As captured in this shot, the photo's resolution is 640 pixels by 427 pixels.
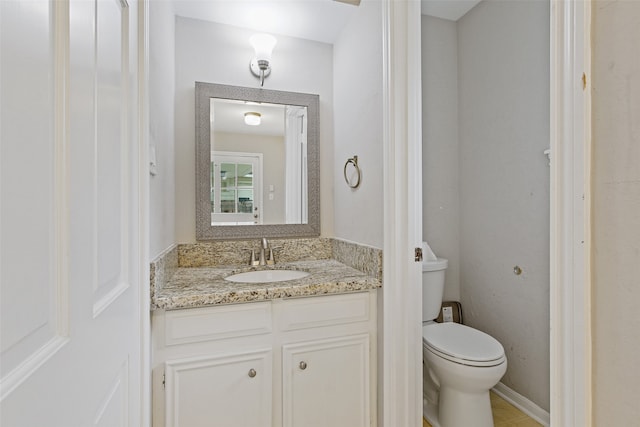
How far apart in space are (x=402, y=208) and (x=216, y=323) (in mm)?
857

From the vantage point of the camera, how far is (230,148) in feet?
5.87

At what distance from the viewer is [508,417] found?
171 centimetres

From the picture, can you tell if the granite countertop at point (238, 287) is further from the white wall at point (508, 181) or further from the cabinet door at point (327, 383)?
the white wall at point (508, 181)

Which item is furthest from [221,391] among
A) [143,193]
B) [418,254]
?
[418,254]

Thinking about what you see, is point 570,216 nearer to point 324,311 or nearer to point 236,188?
point 324,311

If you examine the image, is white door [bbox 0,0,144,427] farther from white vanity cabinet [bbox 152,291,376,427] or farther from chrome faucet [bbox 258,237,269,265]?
chrome faucet [bbox 258,237,269,265]

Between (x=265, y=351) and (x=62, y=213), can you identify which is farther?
(x=265, y=351)

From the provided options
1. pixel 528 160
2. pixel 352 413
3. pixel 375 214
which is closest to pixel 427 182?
pixel 528 160

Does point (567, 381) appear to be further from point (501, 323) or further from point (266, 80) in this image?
point (266, 80)

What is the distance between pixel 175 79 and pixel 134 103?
95cm

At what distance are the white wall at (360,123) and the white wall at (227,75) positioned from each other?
72 mm

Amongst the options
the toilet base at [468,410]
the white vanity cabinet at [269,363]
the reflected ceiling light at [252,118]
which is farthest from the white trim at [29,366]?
the toilet base at [468,410]

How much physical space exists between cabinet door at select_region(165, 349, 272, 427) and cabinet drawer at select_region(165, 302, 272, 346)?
0.27 feet

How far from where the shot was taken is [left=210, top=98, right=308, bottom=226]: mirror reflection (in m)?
1.76
